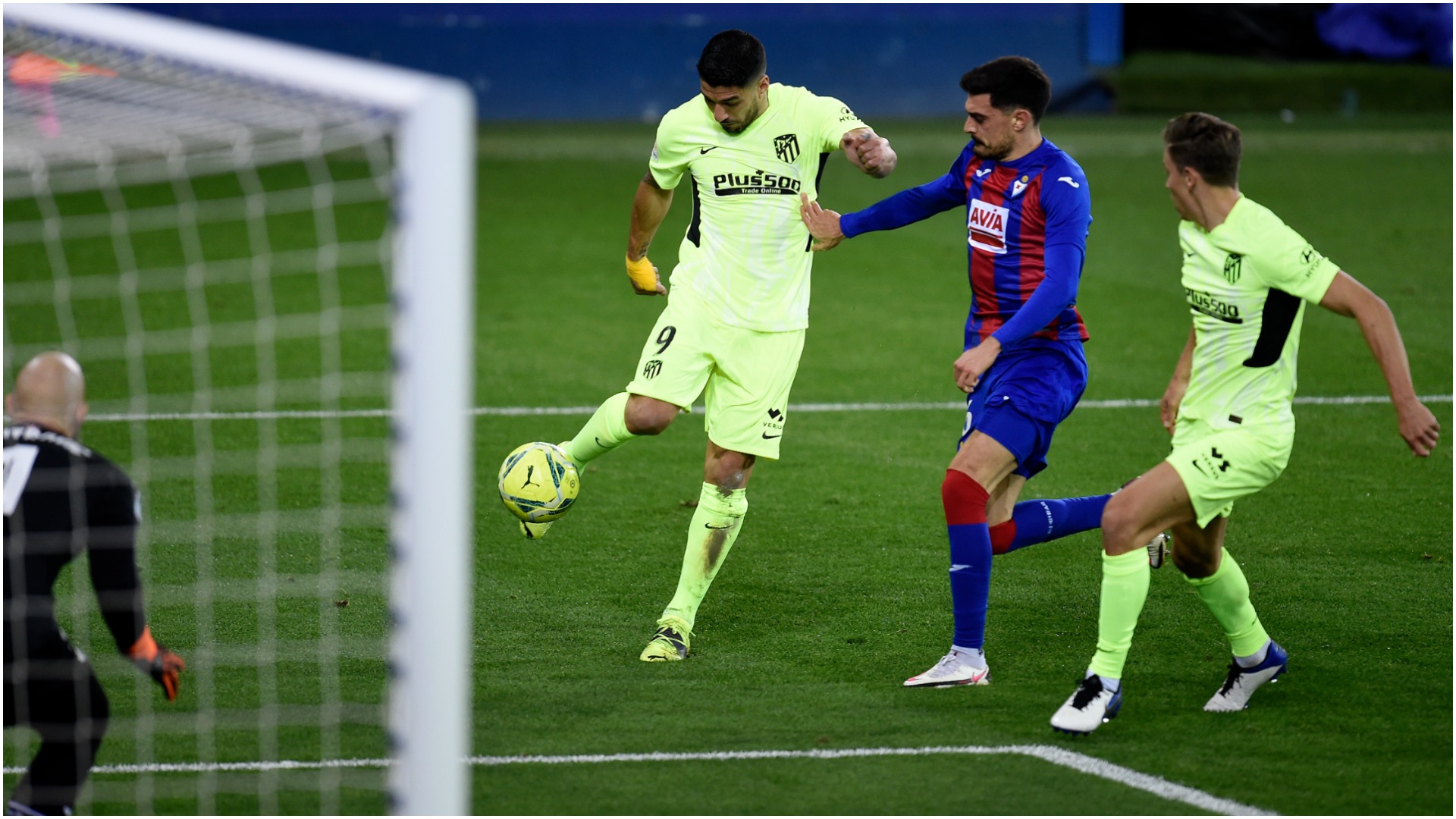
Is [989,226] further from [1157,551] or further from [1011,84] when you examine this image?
[1157,551]

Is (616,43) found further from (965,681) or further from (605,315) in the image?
(965,681)

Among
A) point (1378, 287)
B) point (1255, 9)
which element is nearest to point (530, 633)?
point (1378, 287)

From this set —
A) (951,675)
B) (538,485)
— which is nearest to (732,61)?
(538,485)

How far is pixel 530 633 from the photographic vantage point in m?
5.56

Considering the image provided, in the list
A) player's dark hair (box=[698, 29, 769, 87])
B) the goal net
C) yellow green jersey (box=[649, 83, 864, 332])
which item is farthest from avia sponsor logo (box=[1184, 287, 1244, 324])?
the goal net

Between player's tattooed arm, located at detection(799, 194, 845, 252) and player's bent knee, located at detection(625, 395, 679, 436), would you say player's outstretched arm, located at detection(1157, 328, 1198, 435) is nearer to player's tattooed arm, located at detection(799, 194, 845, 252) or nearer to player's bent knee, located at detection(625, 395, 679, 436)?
player's tattooed arm, located at detection(799, 194, 845, 252)

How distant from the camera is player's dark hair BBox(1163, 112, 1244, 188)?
14.7 ft

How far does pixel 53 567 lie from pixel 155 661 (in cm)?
34

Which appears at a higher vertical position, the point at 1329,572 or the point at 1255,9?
the point at 1255,9

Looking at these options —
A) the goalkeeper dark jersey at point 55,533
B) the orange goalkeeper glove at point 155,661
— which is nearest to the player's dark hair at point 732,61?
the goalkeeper dark jersey at point 55,533

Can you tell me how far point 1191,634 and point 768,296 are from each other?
1908 millimetres

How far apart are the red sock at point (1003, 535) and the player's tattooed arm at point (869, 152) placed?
1265mm

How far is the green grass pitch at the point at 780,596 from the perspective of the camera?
4340 mm

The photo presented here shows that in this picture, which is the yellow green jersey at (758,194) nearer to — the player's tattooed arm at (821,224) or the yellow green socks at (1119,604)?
the player's tattooed arm at (821,224)
